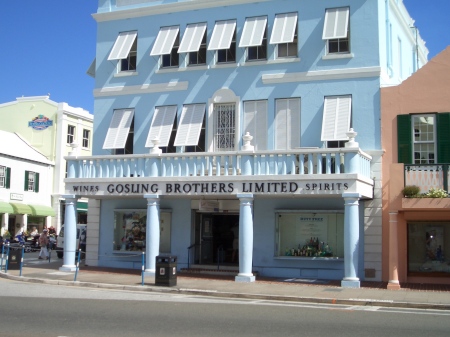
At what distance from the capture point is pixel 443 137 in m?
20.7

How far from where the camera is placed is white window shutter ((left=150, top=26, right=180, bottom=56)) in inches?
953

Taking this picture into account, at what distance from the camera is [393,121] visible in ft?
70.1

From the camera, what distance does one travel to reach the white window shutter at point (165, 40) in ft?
79.5

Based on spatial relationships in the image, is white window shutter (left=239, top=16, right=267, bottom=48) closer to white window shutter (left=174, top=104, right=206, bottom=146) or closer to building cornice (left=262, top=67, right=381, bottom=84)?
building cornice (left=262, top=67, right=381, bottom=84)

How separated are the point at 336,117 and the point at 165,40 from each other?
768 cm

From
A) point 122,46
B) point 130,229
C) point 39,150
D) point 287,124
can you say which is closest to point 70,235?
point 130,229

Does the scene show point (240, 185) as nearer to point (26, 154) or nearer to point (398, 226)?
point (398, 226)

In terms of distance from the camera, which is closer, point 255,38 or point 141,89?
point 255,38

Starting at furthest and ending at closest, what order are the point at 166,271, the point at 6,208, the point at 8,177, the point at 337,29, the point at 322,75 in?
1. the point at 8,177
2. the point at 6,208
3. the point at 322,75
4. the point at 337,29
5. the point at 166,271

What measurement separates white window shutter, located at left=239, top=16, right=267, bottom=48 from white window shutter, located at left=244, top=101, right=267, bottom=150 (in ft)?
7.34

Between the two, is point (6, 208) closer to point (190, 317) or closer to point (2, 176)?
point (2, 176)

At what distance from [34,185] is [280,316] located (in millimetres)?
37838

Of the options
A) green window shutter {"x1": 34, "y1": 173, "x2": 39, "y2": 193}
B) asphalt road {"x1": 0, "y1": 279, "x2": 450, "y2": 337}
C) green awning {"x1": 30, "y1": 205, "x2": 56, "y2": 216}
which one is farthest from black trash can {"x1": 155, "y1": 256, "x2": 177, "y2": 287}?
green window shutter {"x1": 34, "y1": 173, "x2": 39, "y2": 193}

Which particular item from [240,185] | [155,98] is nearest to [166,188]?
[240,185]
